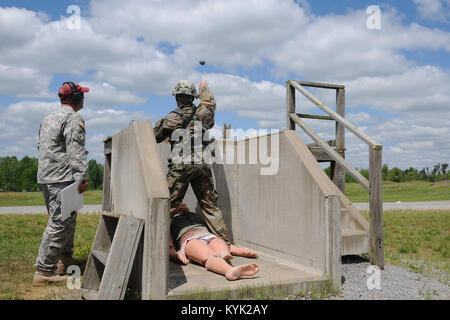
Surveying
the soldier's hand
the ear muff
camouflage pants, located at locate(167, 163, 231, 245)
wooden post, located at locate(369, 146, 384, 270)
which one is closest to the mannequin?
camouflage pants, located at locate(167, 163, 231, 245)

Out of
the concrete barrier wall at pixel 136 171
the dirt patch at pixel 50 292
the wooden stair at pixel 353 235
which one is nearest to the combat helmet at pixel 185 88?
the concrete barrier wall at pixel 136 171

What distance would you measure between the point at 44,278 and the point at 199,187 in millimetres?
2100

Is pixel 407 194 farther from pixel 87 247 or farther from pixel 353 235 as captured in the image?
pixel 87 247

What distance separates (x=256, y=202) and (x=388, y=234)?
17.0ft

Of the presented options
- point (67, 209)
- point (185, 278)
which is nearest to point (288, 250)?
point (185, 278)

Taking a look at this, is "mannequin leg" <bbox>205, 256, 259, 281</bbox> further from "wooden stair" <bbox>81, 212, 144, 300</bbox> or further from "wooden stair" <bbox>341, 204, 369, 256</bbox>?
"wooden stair" <bbox>341, 204, 369, 256</bbox>

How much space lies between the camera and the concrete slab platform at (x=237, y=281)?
3557mm

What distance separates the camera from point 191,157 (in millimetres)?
4934

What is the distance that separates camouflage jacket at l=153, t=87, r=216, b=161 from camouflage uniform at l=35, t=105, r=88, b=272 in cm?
93

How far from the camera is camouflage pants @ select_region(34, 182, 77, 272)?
465 cm

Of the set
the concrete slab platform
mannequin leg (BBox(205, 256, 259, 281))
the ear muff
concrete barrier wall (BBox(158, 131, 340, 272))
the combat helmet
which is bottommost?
the concrete slab platform

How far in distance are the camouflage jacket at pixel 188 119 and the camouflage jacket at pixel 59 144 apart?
928mm

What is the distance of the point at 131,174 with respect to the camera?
427 centimetres

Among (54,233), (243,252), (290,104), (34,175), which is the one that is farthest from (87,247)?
(34,175)
